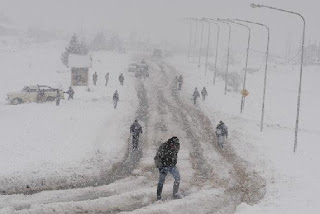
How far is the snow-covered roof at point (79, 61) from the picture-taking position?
48.7 metres

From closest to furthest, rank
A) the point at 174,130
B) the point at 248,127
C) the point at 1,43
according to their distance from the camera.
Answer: the point at 174,130, the point at 248,127, the point at 1,43

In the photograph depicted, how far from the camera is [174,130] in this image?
2970cm

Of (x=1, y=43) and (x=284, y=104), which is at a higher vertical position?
(x=1, y=43)

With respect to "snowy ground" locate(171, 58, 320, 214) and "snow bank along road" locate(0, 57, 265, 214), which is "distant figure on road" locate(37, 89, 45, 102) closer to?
"snow bank along road" locate(0, 57, 265, 214)

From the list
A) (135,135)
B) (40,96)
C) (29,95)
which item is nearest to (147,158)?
(135,135)

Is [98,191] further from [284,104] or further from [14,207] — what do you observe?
[284,104]

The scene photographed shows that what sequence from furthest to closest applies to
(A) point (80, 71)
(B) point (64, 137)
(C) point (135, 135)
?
(A) point (80, 71) → (B) point (64, 137) → (C) point (135, 135)

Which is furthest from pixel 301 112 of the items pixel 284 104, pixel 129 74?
pixel 129 74

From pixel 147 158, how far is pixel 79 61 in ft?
96.0

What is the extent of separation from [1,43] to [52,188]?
436ft

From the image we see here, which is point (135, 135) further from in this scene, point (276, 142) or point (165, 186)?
point (276, 142)

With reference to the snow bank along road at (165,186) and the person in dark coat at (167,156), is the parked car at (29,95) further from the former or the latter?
the person in dark coat at (167,156)

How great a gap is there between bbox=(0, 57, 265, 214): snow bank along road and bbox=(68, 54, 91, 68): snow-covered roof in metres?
20.4

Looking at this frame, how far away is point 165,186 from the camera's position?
16.9m
